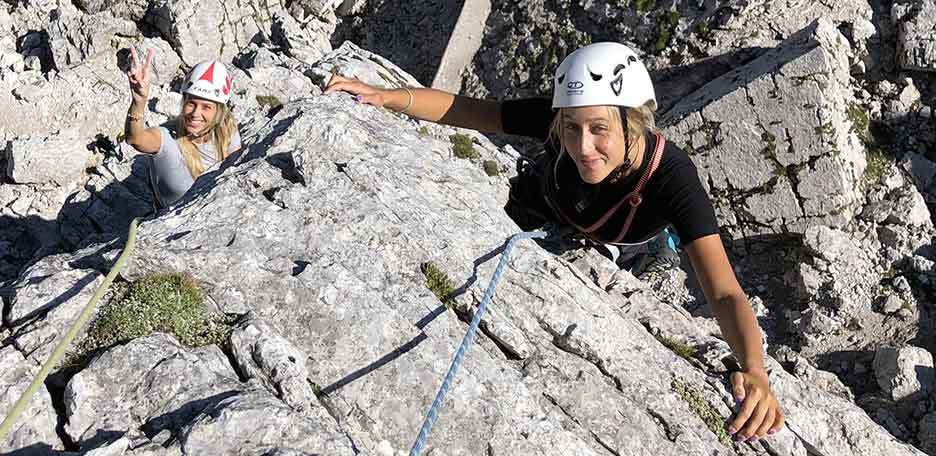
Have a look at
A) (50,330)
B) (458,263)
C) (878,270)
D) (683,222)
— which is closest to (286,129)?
(458,263)

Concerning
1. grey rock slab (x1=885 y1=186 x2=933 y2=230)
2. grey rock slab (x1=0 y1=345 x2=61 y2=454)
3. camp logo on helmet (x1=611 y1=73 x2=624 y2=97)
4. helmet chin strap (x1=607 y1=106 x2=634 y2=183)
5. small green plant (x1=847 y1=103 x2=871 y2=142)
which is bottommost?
grey rock slab (x1=0 y1=345 x2=61 y2=454)

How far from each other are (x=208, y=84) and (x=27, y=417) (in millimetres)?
4914

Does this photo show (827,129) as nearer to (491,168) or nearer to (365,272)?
(491,168)

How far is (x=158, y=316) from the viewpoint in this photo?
4930 millimetres

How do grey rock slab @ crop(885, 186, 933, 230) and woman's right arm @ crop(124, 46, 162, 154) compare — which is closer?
woman's right arm @ crop(124, 46, 162, 154)

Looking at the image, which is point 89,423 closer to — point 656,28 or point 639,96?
point 639,96

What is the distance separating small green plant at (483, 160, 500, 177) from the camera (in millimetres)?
8834

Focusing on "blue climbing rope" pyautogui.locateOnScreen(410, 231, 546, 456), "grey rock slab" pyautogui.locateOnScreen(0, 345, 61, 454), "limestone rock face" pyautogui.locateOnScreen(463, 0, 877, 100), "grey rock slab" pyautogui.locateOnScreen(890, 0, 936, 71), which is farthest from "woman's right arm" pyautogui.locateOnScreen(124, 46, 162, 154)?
"grey rock slab" pyautogui.locateOnScreen(890, 0, 936, 71)

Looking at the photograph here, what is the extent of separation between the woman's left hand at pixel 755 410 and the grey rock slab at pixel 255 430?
3.04 meters

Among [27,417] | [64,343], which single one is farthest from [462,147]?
[27,417]

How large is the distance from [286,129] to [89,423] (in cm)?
324

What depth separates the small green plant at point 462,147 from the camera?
8.82 m

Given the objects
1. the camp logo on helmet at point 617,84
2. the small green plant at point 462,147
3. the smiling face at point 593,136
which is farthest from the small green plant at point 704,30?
the smiling face at point 593,136

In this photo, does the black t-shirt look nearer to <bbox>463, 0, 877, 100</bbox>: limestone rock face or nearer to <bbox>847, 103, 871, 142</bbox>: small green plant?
<bbox>847, 103, 871, 142</bbox>: small green plant
